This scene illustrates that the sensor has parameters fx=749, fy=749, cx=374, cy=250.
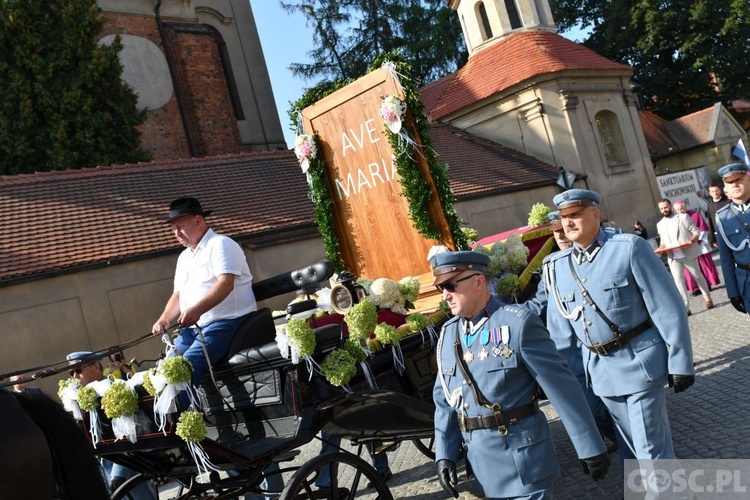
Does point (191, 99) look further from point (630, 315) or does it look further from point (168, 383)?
point (630, 315)

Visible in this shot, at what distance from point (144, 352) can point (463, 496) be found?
10766 millimetres

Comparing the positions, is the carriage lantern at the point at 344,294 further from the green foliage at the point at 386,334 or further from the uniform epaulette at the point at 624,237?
the uniform epaulette at the point at 624,237

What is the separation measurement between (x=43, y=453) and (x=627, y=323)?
9.81ft

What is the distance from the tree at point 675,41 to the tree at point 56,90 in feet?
79.1

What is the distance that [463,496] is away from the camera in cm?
559

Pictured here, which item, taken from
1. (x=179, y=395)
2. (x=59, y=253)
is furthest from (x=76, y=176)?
(x=179, y=395)

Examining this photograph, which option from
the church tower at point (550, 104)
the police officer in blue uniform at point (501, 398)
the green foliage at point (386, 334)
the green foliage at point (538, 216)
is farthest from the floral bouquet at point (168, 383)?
the church tower at point (550, 104)

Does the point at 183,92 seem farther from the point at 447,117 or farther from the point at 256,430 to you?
the point at 256,430

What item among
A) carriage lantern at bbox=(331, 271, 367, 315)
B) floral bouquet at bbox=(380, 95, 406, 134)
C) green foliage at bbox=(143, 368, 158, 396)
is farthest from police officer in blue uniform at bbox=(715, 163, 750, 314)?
green foliage at bbox=(143, 368, 158, 396)

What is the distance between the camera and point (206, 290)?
5.02 meters

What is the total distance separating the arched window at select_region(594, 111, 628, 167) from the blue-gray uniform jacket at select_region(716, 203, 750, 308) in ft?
75.9

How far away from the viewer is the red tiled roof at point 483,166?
22422 millimetres

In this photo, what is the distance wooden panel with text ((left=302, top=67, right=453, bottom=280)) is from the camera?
6547 millimetres

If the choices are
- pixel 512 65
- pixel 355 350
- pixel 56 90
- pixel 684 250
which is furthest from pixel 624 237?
pixel 512 65
